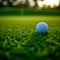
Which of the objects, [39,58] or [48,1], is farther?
[48,1]

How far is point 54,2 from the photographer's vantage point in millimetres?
28766

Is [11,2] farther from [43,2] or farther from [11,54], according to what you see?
[11,54]

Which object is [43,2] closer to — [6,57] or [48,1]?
[48,1]

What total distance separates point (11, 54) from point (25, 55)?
0.26 meters

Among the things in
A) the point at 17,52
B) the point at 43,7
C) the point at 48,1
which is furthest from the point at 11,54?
the point at 48,1

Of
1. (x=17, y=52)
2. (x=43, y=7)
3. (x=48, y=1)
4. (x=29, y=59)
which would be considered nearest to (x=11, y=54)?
(x=17, y=52)

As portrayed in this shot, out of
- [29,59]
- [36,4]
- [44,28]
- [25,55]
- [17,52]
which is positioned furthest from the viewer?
[36,4]

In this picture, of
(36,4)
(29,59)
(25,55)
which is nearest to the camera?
(29,59)

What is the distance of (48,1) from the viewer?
29.6 m

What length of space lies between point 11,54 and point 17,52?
124mm

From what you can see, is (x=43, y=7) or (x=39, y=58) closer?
(x=39, y=58)

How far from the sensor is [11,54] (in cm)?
303

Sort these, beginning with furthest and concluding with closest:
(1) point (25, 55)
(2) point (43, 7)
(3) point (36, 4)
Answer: (3) point (36, 4)
(2) point (43, 7)
(1) point (25, 55)

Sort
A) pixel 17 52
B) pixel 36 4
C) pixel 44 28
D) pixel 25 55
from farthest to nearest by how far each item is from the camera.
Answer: pixel 36 4, pixel 44 28, pixel 17 52, pixel 25 55
